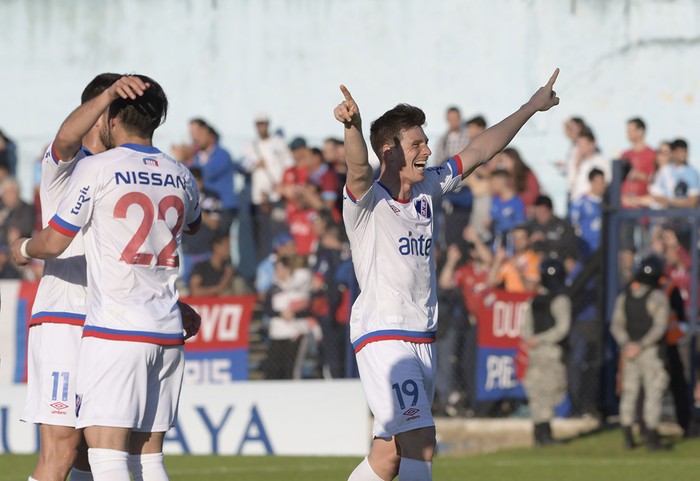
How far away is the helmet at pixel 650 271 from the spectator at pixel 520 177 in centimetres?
211

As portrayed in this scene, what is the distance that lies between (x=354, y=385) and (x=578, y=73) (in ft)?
30.3

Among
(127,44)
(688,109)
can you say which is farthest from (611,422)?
(127,44)

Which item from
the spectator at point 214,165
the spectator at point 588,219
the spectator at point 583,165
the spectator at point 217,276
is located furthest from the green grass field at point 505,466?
the spectator at point 214,165

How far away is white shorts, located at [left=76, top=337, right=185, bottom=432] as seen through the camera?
6500mm

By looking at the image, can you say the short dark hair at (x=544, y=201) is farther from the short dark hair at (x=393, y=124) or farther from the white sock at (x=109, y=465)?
the white sock at (x=109, y=465)

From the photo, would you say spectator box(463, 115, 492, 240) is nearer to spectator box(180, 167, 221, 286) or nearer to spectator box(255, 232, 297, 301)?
spectator box(255, 232, 297, 301)

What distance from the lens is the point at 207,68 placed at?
867 inches

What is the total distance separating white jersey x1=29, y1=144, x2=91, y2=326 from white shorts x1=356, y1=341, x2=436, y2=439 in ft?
4.98

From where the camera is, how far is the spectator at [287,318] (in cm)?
1419

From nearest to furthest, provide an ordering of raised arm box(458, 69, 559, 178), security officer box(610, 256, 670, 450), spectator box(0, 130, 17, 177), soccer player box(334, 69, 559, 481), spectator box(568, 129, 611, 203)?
soccer player box(334, 69, 559, 481)
raised arm box(458, 69, 559, 178)
security officer box(610, 256, 670, 450)
spectator box(568, 129, 611, 203)
spectator box(0, 130, 17, 177)

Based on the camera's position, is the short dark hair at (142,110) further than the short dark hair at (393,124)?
No

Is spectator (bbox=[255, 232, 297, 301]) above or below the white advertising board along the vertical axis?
above

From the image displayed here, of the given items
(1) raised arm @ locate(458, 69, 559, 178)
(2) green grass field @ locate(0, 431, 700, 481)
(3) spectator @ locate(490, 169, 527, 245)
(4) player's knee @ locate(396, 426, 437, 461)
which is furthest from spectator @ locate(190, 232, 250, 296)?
(4) player's knee @ locate(396, 426, 437, 461)

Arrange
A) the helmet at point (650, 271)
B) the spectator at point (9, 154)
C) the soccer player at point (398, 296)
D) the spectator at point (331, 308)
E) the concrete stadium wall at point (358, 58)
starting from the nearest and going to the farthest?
the soccer player at point (398, 296)
the helmet at point (650, 271)
the spectator at point (331, 308)
the spectator at point (9, 154)
the concrete stadium wall at point (358, 58)
